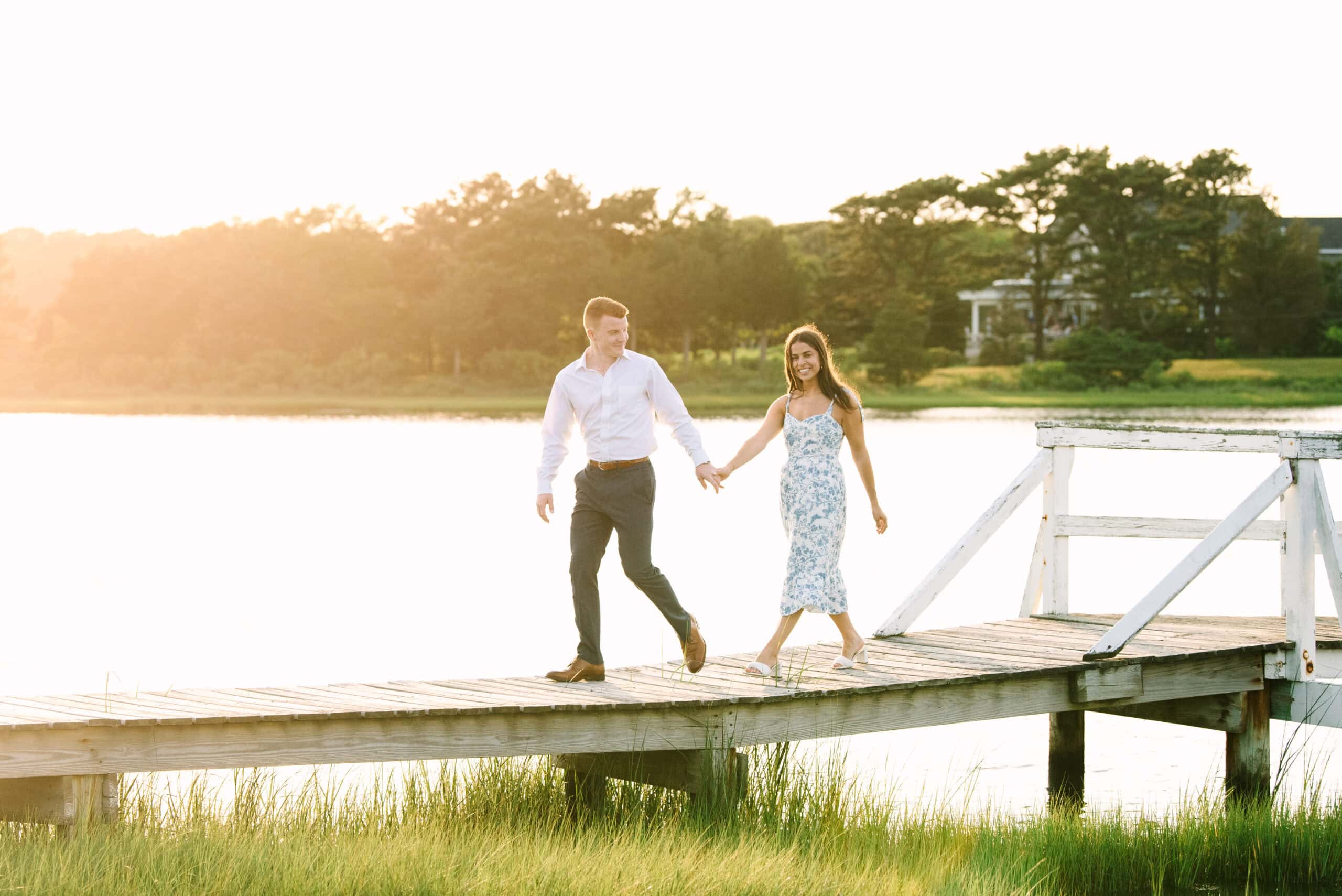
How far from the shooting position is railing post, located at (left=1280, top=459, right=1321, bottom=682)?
26.9 feet

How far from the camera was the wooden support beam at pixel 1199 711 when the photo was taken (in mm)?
8781

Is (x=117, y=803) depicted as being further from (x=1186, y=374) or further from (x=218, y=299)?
(x=218, y=299)

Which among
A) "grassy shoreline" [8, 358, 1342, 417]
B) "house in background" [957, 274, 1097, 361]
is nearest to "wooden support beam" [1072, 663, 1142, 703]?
"grassy shoreline" [8, 358, 1342, 417]

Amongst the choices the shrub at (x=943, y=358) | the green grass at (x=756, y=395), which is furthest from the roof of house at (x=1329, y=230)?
the shrub at (x=943, y=358)

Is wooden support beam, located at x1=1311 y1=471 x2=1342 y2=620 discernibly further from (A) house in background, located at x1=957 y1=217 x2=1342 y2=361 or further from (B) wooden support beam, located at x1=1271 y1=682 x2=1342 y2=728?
(A) house in background, located at x1=957 y1=217 x2=1342 y2=361

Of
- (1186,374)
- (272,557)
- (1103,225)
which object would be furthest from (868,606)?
(1103,225)

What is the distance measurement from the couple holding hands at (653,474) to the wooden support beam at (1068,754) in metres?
2.32

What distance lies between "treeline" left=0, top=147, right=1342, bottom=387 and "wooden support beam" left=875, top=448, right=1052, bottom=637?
181ft

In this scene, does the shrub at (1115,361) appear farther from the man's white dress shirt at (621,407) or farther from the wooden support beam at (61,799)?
the wooden support beam at (61,799)

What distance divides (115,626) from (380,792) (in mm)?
15263

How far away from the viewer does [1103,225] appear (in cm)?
6775

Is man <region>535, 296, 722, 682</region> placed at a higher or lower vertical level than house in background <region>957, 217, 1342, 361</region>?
lower

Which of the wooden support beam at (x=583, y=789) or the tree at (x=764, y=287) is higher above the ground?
the tree at (x=764, y=287)

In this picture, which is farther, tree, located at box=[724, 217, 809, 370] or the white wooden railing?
tree, located at box=[724, 217, 809, 370]
